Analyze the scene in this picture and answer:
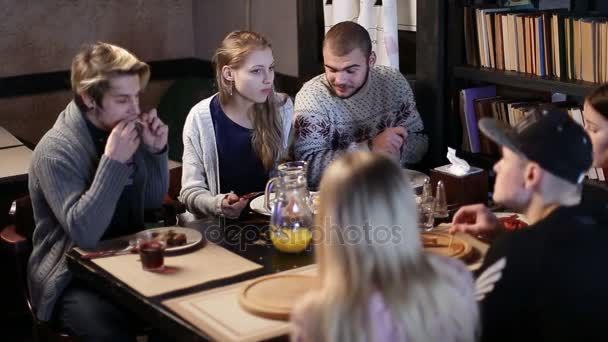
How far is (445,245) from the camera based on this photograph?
7.90ft

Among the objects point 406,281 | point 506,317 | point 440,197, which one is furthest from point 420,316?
point 440,197

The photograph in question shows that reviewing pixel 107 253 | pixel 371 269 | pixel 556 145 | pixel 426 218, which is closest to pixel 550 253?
pixel 556 145

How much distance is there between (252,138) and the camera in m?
3.15

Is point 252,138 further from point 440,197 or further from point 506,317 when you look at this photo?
point 506,317

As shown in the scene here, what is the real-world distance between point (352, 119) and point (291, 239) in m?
1.07

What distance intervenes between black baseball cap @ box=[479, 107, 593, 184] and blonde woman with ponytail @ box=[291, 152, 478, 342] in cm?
43

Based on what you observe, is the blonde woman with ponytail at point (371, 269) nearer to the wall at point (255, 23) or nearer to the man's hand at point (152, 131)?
the man's hand at point (152, 131)

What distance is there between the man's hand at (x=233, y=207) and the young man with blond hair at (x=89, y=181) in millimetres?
275

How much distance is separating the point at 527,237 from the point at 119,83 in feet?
4.46

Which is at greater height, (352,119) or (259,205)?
(352,119)

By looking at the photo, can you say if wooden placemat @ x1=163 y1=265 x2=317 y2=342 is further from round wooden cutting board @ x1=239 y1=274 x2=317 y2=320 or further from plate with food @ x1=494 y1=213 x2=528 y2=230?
plate with food @ x1=494 y1=213 x2=528 y2=230

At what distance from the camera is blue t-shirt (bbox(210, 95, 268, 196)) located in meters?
3.16

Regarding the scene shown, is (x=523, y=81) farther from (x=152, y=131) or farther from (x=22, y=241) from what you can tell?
(x=22, y=241)

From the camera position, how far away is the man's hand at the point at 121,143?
255cm
